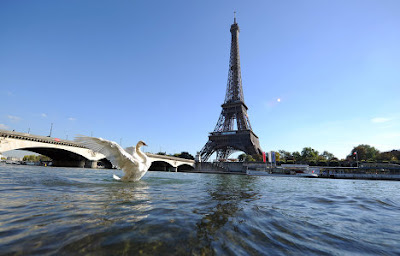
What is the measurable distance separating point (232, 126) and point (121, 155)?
60771 mm

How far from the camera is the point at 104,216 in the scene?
3.24 m

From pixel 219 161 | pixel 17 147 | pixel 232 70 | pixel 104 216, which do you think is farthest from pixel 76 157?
pixel 232 70

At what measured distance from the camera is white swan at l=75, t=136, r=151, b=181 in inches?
283

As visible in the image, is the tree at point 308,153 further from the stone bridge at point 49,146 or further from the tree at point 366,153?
the stone bridge at point 49,146

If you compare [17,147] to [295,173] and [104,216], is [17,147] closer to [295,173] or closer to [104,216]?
[104,216]

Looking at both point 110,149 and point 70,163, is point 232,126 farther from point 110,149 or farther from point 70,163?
point 110,149

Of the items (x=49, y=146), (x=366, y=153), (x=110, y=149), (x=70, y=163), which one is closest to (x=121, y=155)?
(x=110, y=149)

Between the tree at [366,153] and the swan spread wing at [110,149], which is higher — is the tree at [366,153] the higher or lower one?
the higher one

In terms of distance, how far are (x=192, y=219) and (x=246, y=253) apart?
1432 mm

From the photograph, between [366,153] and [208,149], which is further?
[366,153]

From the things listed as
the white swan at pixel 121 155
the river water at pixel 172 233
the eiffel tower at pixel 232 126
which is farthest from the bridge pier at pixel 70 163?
the river water at pixel 172 233

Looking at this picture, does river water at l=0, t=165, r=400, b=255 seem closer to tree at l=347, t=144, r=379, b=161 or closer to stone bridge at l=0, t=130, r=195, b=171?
stone bridge at l=0, t=130, r=195, b=171

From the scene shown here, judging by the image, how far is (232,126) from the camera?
66.5m

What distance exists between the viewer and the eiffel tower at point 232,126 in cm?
5697
